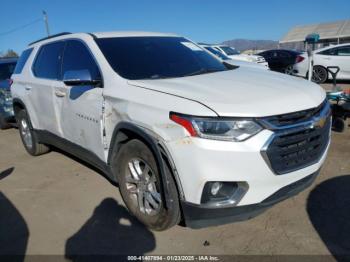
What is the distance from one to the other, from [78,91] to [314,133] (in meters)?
2.44

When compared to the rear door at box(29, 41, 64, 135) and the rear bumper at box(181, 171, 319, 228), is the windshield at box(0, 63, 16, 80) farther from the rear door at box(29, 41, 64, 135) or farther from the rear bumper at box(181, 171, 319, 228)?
the rear bumper at box(181, 171, 319, 228)

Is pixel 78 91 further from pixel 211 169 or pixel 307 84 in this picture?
pixel 307 84

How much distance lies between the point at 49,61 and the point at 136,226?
2.70m

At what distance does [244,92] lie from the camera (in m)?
2.79

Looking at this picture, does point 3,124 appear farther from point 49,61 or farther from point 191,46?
point 191,46

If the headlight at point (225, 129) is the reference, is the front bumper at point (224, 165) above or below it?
below

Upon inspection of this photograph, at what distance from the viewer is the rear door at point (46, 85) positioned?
174 inches

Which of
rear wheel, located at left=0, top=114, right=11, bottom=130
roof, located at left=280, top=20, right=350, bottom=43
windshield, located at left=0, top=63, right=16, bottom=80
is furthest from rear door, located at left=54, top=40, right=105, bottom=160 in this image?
roof, located at left=280, top=20, right=350, bottom=43

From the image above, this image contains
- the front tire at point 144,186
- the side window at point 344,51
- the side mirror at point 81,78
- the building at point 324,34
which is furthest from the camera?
the building at point 324,34

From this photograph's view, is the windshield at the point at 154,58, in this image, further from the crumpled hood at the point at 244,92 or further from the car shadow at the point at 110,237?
the car shadow at the point at 110,237

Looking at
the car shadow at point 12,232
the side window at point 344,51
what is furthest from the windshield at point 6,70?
the side window at point 344,51

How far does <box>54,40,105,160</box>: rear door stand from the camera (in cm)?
351

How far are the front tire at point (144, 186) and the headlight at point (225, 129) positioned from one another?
1.55 feet

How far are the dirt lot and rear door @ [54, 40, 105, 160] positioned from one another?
0.64m
